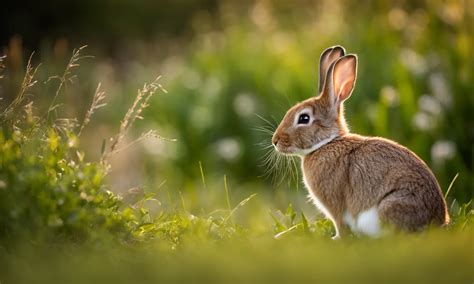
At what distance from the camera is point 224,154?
8.88m

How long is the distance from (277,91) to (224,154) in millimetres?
1144

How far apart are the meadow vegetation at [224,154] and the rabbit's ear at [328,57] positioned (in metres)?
0.76

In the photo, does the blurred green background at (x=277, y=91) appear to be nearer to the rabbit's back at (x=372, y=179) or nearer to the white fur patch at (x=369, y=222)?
the rabbit's back at (x=372, y=179)

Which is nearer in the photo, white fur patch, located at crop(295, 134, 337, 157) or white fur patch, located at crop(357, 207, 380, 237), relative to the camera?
white fur patch, located at crop(357, 207, 380, 237)

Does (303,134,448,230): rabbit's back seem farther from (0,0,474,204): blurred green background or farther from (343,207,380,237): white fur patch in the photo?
(0,0,474,204): blurred green background

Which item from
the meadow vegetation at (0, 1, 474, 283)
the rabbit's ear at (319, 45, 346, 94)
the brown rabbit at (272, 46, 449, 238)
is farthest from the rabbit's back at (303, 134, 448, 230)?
the rabbit's ear at (319, 45, 346, 94)

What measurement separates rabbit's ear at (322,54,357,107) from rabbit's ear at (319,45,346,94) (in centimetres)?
19

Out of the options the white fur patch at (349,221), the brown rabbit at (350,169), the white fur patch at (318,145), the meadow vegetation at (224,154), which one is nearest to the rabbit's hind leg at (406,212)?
the brown rabbit at (350,169)

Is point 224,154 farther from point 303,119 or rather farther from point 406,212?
point 406,212

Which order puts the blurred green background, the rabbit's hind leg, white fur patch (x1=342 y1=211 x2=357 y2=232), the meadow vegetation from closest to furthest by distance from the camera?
the meadow vegetation
the rabbit's hind leg
white fur patch (x1=342 y1=211 x2=357 y2=232)
the blurred green background

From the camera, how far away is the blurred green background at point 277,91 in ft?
26.5

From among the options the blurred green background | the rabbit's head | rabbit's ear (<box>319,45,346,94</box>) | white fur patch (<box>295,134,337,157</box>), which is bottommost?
the blurred green background

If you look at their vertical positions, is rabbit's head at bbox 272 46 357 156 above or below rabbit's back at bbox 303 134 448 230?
above

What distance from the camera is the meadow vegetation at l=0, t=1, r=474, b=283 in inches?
147
